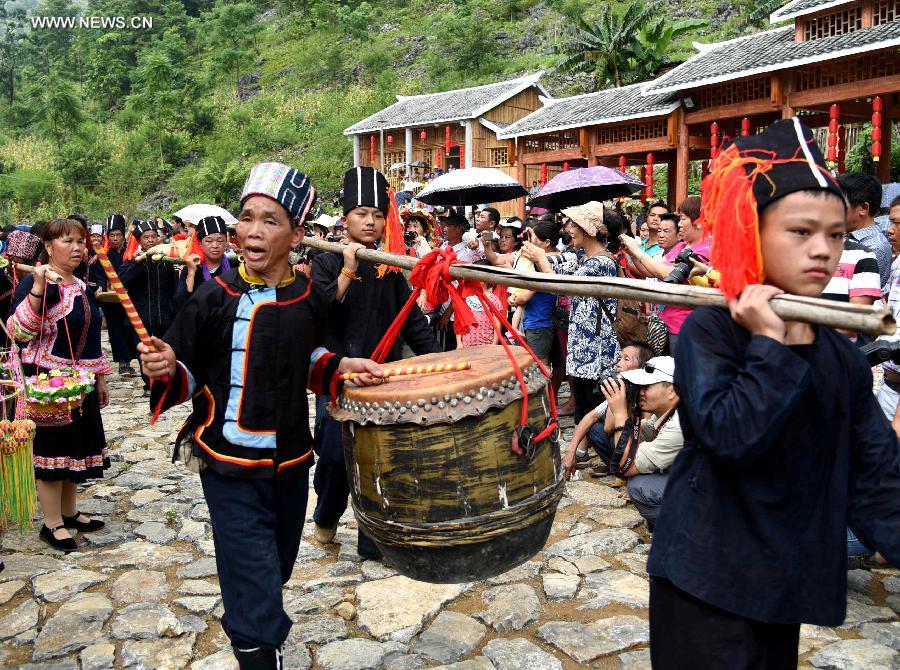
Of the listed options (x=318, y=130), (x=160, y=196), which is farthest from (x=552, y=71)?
(x=160, y=196)

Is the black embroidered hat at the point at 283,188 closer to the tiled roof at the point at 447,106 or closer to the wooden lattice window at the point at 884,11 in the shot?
the wooden lattice window at the point at 884,11

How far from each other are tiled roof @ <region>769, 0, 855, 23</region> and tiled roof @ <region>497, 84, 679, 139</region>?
9.64ft

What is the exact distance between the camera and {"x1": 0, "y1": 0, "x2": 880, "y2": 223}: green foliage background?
42.8 meters

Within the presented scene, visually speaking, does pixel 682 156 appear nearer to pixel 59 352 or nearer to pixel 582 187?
pixel 582 187

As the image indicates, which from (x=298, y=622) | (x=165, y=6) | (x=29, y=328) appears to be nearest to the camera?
(x=298, y=622)

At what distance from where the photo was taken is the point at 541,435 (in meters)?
2.71

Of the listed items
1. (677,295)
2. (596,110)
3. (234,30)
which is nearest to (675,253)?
(677,295)

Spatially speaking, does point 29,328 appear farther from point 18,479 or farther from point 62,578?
point 62,578

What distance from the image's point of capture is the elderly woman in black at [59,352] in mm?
4977

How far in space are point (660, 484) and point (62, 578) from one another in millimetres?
3555

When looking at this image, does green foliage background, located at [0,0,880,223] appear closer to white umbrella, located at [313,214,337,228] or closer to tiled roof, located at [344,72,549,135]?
tiled roof, located at [344,72,549,135]

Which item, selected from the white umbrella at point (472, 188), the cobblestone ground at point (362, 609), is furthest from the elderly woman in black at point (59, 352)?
the white umbrella at point (472, 188)

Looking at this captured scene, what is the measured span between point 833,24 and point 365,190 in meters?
15.7

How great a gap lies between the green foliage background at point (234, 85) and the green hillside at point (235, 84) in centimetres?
12
